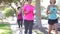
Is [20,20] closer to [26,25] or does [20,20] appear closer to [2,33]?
[26,25]

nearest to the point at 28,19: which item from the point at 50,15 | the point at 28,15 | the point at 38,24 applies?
the point at 28,15

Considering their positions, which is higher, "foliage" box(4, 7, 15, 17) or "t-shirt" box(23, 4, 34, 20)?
"t-shirt" box(23, 4, 34, 20)

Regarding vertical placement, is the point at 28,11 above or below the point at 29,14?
above

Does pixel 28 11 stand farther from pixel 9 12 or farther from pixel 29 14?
pixel 9 12

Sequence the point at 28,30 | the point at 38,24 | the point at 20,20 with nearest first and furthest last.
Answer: the point at 28,30
the point at 20,20
the point at 38,24

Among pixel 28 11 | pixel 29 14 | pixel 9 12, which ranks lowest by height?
pixel 9 12

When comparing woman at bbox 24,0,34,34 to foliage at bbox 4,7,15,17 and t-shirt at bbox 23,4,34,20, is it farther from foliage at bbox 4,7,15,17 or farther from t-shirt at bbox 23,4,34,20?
foliage at bbox 4,7,15,17

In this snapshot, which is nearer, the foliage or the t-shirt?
the t-shirt

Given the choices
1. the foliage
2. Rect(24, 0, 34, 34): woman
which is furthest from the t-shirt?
the foliage

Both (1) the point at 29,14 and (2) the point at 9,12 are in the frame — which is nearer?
(1) the point at 29,14

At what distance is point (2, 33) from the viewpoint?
6.43 m

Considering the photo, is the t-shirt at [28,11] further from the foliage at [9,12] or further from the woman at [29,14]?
the foliage at [9,12]

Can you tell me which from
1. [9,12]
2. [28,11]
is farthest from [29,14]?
[9,12]

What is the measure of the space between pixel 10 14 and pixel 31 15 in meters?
20.3
